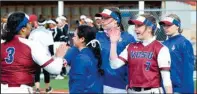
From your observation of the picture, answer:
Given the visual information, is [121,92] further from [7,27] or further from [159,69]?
[7,27]

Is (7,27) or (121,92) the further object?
(121,92)

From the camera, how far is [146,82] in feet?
19.5

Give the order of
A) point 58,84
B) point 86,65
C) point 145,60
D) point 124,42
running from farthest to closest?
point 58,84 → point 124,42 → point 86,65 → point 145,60

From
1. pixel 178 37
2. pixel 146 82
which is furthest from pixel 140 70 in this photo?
pixel 178 37

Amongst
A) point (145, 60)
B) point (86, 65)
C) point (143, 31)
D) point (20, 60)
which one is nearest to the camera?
point (20, 60)

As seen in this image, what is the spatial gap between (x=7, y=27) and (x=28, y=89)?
0.67m

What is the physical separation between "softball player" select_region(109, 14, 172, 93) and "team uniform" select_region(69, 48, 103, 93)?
327 millimetres

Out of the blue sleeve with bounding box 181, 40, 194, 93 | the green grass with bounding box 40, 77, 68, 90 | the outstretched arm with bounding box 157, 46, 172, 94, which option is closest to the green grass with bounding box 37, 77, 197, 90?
the green grass with bounding box 40, 77, 68, 90

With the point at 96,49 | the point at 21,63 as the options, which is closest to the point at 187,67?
the point at 96,49

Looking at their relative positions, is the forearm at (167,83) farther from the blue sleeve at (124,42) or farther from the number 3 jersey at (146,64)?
the blue sleeve at (124,42)

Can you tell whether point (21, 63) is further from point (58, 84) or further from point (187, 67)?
point (58, 84)

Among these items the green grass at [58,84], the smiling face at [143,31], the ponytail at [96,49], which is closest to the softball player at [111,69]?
the ponytail at [96,49]

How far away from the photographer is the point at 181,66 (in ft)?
22.3

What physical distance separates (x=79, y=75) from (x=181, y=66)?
138 cm
